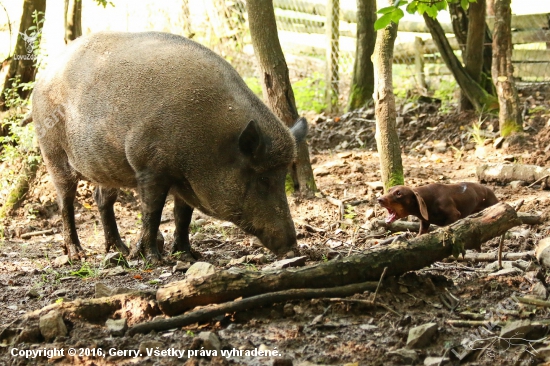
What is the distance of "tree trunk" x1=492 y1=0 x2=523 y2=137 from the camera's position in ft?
29.4

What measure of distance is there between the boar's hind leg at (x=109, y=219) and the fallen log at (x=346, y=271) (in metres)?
3.36

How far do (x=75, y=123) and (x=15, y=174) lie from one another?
2898 millimetres

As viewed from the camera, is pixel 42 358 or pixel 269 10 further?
pixel 269 10

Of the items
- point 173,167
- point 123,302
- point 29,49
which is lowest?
point 123,302

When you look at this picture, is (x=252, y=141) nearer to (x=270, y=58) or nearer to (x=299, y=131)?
(x=299, y=131)

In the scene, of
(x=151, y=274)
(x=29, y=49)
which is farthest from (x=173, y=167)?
(x=29, y=49)

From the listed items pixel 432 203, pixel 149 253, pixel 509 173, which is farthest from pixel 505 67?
pixel 149 253

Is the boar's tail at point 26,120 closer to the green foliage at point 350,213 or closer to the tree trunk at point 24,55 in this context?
the tree trunk at point 24,55

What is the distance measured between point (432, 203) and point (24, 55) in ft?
19.9

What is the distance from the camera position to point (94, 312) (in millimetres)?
3770

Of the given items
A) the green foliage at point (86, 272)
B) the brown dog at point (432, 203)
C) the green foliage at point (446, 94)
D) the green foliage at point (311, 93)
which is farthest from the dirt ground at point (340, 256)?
the green foliage at point (311, 93)

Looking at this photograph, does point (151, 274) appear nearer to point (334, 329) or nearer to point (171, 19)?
point (334, 329)

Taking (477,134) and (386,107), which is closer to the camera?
(386,107)

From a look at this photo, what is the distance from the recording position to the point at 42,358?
11.0ft
